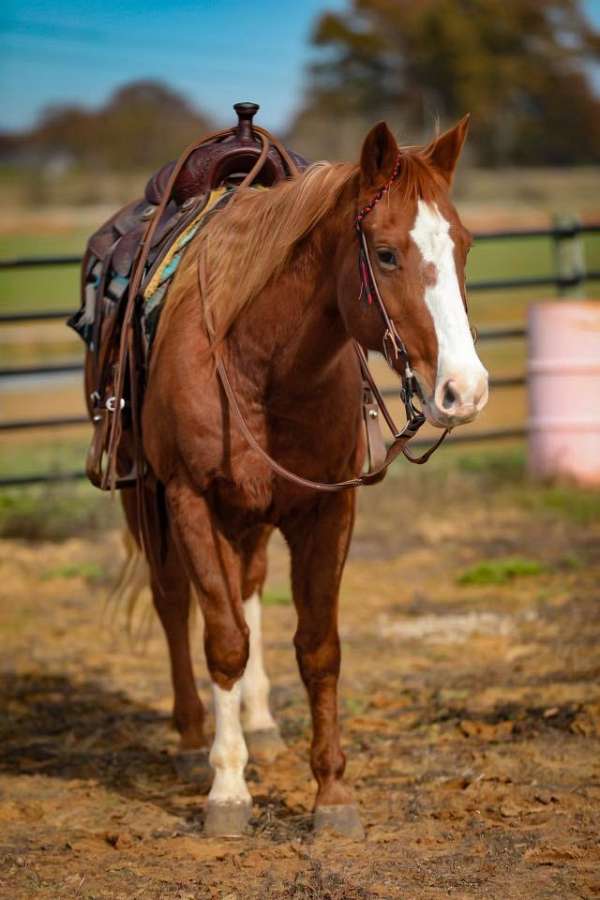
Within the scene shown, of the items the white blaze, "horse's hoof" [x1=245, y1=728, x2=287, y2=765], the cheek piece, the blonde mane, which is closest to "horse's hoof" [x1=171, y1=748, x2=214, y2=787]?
"horse's hoof" [x1=245, y1=728, x2=287, y2=765]

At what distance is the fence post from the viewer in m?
9.37

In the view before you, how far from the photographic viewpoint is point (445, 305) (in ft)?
10.0

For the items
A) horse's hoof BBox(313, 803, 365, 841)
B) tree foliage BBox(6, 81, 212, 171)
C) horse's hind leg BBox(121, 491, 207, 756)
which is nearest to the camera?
horse's hoof BBox(313, 803, 365, 841)

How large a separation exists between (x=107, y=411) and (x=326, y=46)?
4773 cm

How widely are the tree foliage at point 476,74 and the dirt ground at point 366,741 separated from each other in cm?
3935

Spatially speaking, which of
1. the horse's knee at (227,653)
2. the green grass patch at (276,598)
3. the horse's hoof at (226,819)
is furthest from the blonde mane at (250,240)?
the green grass patch at (276,598)

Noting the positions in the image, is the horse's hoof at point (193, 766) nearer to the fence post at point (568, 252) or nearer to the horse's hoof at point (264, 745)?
the horse's hoof at point (264, 745)

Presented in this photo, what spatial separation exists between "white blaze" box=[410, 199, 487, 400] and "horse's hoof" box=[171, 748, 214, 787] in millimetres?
1874

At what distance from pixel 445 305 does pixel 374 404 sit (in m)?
0.80

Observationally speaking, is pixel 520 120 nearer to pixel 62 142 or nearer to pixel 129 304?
pixel 62 142

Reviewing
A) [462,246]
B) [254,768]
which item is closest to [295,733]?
[254,768]

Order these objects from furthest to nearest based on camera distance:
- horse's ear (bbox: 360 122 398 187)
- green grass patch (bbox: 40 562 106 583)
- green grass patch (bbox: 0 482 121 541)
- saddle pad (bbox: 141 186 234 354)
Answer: green grass patch (bbox: 0 482 121 541) → green grass patch (bbox: 40 562 106 583) → saddle pad (bbox: 141 186 234 354) → horse's ear (bbox: 360 122 398 187)

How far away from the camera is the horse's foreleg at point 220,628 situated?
372cm

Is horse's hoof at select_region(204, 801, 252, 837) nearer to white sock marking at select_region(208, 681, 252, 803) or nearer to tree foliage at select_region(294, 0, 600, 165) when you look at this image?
white sock marking at select_region(208, 681, 252, 803)
